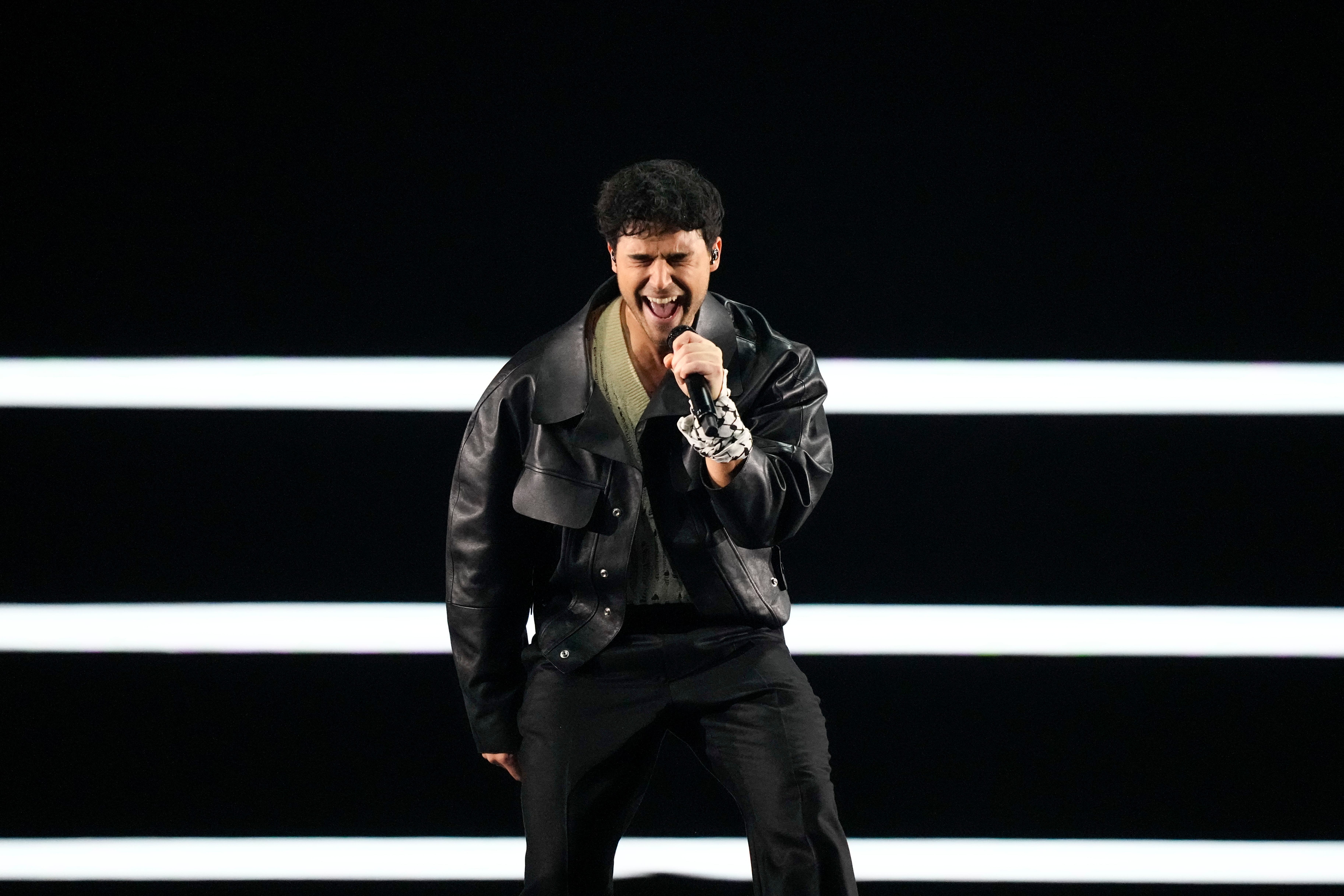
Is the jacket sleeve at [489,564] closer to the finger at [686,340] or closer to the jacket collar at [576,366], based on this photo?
the jacket collar at [576,366]

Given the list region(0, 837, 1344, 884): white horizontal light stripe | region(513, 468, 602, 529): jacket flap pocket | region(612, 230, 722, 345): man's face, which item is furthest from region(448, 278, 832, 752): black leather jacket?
region(0, 837, 1344, 884): white horizontal light stripe

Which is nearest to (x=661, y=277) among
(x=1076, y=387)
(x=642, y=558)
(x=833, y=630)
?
(x=642, y=558)

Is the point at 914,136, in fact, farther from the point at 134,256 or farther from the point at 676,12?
the point at 134,256

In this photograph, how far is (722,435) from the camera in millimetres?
1678

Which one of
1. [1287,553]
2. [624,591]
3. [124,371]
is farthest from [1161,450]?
[124,371]

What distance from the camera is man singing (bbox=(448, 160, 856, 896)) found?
177 cm

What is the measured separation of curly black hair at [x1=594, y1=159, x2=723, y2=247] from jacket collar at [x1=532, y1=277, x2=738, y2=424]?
0.49ft

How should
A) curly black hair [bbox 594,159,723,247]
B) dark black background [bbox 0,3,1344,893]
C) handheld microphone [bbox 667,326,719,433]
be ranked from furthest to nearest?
dark black background [bbox 0,3,1344,893]
curly black hair [bbox 594,159,723,247]
handheld microphone [bbox 667,326,719,433]

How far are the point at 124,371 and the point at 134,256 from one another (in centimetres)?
26

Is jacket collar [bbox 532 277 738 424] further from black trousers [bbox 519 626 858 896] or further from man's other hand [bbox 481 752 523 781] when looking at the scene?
man's other hand [bbox 481 752 523 781]

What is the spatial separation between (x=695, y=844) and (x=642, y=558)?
1006 millimetres

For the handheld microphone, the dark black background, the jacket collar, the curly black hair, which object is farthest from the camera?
the dark black background

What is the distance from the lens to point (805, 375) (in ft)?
6.48

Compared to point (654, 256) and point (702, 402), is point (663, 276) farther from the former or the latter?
point (702, 402)
